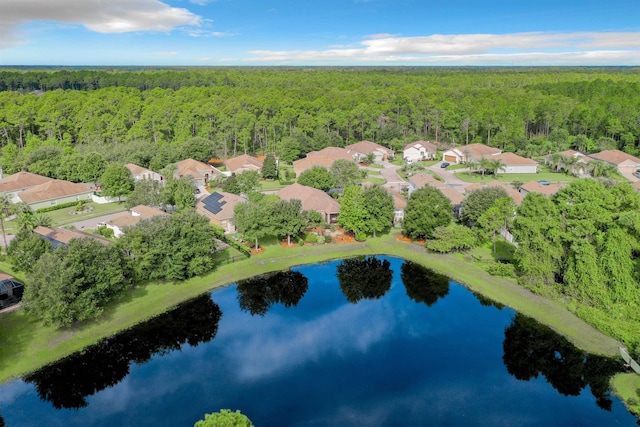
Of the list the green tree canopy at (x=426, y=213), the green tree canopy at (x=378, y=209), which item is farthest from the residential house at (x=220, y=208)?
the green tree canopy at (x=426, y=213)

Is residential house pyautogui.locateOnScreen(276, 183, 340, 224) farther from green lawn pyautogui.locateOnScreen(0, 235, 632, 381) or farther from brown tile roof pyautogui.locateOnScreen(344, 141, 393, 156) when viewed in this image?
brown tile roof pyautogui.locateOnScreen(344, 141, 393, 156)

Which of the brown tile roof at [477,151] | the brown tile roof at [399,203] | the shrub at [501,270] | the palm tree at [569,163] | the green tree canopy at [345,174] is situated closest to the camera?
the shrub at [501,270]

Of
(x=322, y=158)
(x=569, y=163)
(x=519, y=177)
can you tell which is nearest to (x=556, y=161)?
(x=569, y=163)

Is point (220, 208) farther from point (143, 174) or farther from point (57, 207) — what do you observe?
point (57, 207)

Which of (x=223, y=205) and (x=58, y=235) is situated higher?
(x=58, y=235)

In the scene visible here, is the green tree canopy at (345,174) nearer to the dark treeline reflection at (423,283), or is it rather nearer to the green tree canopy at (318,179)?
the green tree canopy at (318,179)

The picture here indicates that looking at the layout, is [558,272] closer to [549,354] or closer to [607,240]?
[607,240]
